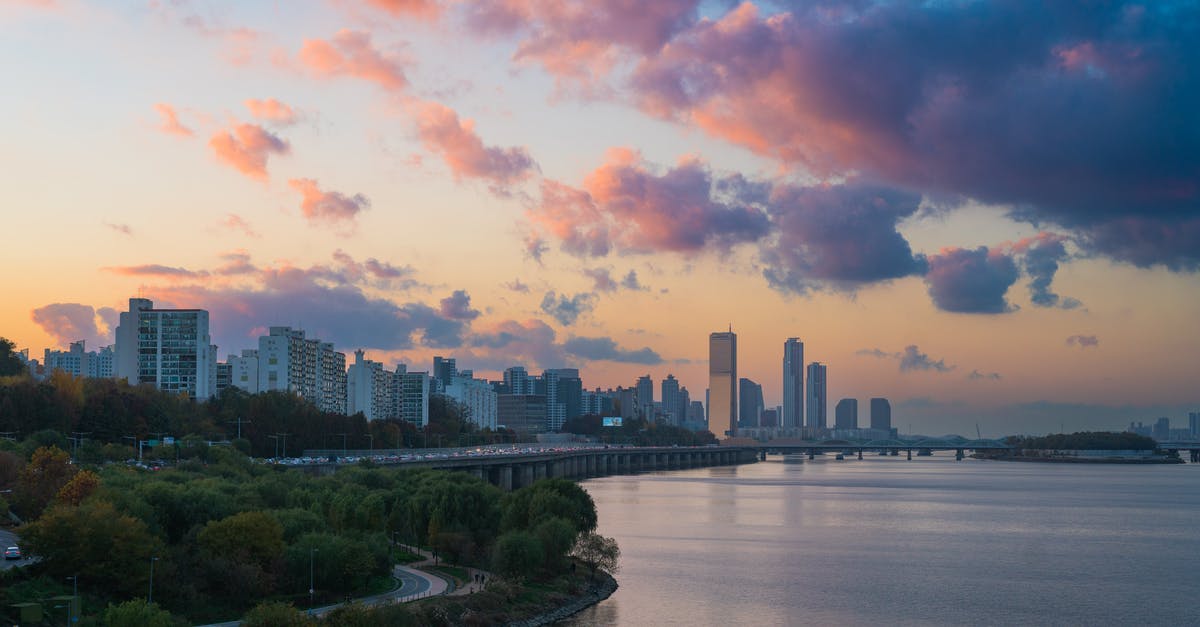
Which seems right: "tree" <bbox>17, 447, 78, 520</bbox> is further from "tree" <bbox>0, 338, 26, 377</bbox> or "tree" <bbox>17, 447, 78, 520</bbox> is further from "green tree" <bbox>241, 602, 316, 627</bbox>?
"tree" <bbox>0, 338, 26, 377</bbox>

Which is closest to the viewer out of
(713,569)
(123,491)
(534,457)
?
(123,491)

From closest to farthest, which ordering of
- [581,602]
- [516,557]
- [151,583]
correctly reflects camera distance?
[151,583] → [581,602] → [516,557]

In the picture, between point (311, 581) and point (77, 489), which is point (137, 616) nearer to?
point (311, 581)

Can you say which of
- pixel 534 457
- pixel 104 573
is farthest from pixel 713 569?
pixel 534 457

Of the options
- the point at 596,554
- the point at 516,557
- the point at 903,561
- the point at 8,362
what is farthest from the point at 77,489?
the point at 8,362

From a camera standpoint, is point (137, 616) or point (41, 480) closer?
point (137, 616)

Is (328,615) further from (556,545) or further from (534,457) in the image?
(534,457)

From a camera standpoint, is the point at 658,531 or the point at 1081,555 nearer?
the point at 1081,555
